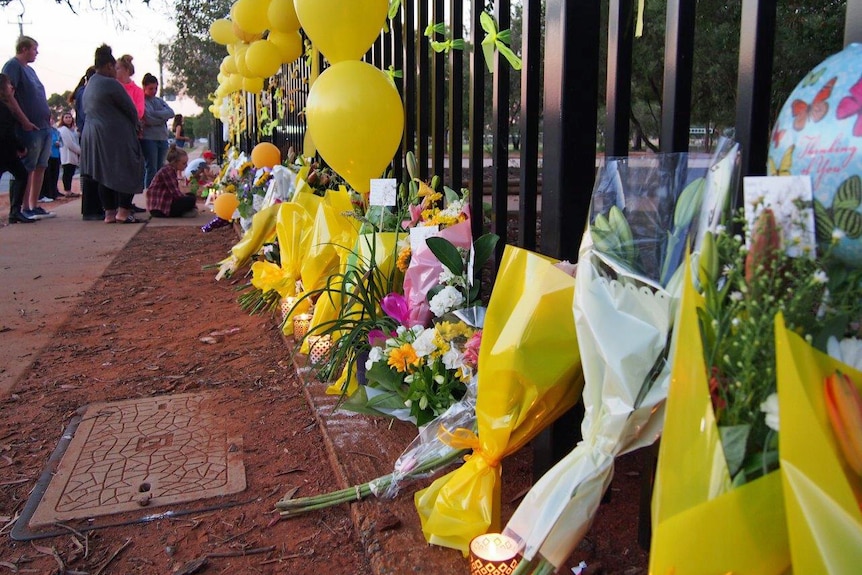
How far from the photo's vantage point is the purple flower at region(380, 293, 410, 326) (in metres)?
2.48

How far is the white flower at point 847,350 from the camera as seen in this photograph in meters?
1.04

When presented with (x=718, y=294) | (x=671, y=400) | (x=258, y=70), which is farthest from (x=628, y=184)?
(x=258, y=70)

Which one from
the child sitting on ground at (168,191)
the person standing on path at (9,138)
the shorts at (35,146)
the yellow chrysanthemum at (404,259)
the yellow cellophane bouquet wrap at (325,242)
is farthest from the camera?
the child sitting on ground at (168,191)

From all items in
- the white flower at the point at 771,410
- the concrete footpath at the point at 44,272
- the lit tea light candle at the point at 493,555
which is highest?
the white flower at the point at 771,410

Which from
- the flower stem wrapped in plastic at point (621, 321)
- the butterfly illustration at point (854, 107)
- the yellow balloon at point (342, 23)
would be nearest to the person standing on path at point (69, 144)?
the yellow balloon at point (342, 23)

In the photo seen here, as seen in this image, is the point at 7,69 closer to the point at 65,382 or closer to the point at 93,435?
the point at 65,382

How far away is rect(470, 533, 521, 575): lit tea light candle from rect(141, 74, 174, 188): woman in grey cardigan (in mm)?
10023

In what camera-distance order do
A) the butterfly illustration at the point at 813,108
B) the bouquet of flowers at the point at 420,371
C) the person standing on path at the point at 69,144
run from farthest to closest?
the person standing on path at the point at 69,144 < the bouquet of flowers at the point at 420,371 < the butterfly illustration at the point at 813,108

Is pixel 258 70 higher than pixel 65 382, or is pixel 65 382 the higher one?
pixel 258 70

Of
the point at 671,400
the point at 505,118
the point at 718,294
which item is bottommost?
the point at 671,400

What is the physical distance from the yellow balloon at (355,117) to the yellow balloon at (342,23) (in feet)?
0.32

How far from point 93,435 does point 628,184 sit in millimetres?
2172

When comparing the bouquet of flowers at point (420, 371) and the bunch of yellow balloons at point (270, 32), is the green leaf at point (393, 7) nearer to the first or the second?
the bunch of yellow balloons at point (270, 32)

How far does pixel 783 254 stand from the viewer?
40.1 inches
